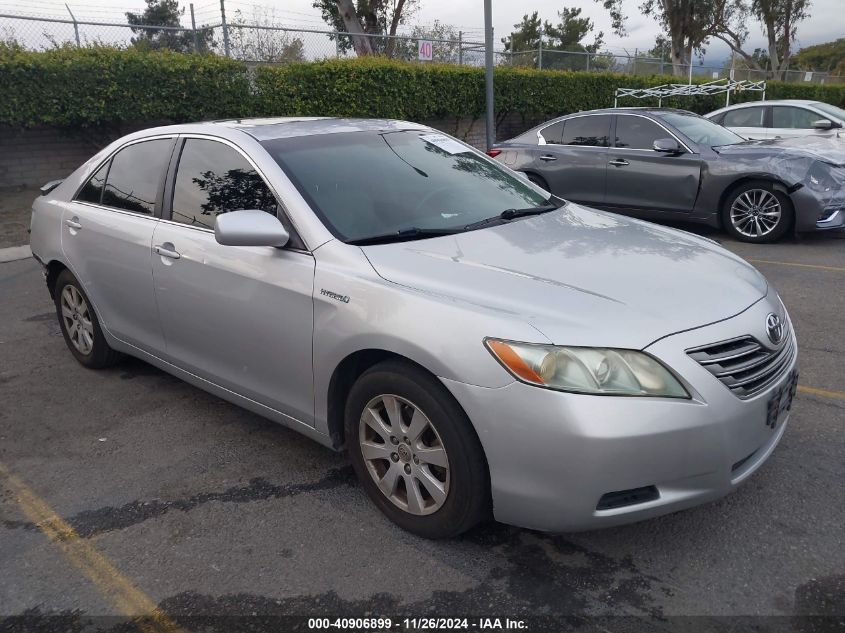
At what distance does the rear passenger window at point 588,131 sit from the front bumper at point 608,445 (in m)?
7.58

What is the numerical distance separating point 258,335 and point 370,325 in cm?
75

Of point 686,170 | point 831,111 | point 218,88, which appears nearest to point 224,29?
point 218,88

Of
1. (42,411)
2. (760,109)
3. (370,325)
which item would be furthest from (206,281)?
(760,109)

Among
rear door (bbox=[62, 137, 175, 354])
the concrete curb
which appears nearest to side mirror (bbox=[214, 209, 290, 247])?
rear door (bbox=[62, 137, 175, 354])

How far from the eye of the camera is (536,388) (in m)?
2.47

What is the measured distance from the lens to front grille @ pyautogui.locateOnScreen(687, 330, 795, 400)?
2.59 metres

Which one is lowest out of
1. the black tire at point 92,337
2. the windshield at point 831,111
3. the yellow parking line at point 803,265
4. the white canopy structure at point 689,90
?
the yellow parking line at point 803,265

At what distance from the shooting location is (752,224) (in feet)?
28.4

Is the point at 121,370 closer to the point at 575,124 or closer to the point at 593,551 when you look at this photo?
the point at 593,551

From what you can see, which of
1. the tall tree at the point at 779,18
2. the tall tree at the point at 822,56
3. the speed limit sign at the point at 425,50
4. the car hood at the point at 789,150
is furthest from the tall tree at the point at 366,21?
the tall tree at the point at 822,56

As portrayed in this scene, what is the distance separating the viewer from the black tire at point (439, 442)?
Result: 8.67 ft

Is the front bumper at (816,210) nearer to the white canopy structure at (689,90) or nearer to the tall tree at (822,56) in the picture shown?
the white canopy structure at (689,90)

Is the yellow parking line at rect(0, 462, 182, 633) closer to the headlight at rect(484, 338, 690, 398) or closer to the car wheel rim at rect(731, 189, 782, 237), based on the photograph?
the headlight at rect(484, 338, 690, 398)

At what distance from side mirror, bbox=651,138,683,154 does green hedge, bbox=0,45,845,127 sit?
278 inches
